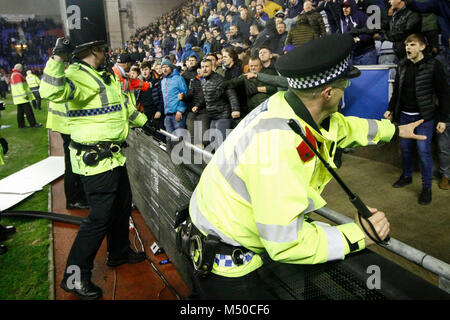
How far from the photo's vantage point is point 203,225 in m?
1.58

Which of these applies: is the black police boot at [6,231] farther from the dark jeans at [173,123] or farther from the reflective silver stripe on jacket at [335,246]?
the reflective silver stripe on jacket at [335,246]

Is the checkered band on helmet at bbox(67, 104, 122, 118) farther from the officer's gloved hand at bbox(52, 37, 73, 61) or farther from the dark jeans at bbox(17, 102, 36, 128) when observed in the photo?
the dark jeans at bbox(17, 102, 36, 128)

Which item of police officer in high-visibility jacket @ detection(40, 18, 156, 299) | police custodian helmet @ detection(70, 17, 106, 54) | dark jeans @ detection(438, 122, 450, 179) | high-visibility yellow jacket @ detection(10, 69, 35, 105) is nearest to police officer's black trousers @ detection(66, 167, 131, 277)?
police officer in high-visibility jacket @ detection(40, 18, 156, 299)


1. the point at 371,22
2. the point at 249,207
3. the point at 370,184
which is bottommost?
the point at 370,184

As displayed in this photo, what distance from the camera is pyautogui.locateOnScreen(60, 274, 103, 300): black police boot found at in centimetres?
287

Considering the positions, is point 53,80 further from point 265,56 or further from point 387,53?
point 387,53

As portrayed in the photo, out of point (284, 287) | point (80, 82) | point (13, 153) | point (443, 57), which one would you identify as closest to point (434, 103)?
point (443, 57)

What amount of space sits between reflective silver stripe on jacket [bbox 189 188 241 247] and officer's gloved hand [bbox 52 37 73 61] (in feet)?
5.72

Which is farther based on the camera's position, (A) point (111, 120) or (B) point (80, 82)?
(A) point (111, 120)

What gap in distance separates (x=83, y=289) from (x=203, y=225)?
193 cm

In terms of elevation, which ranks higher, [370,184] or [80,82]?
[80,82]

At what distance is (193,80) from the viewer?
22.0 feet
